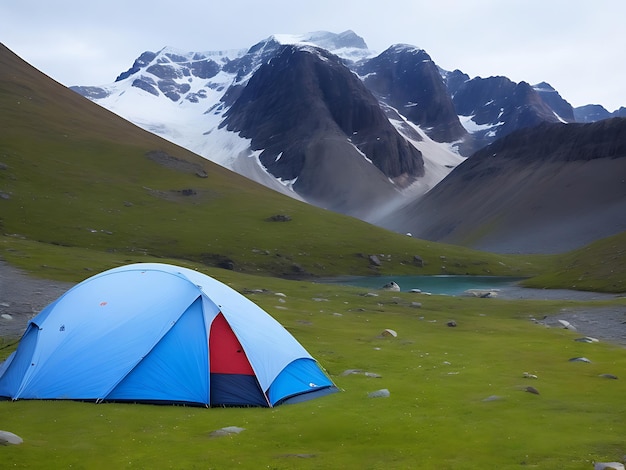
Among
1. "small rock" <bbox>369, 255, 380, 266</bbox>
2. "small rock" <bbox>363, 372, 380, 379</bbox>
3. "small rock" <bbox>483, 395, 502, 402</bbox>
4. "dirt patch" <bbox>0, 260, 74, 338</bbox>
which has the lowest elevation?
"small rock" <bbox>369, 255, 380, 266</bbox>

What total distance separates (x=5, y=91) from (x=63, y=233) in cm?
7742

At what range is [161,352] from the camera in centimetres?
1930

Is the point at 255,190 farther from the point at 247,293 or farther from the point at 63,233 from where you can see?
the point at 247,293

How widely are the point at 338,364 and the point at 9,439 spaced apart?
47.3 ft

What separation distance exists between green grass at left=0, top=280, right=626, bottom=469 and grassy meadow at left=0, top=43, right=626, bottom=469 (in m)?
0.07

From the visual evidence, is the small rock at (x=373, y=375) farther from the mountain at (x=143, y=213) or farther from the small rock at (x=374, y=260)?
the small rock at (x=374, y=260)

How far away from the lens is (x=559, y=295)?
258ft

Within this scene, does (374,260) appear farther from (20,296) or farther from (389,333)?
A: (20,296)

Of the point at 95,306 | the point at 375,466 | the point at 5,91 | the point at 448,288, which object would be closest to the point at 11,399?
the point at 95,306

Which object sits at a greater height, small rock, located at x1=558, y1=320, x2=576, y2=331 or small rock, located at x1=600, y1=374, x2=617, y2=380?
small rock, located at x1=600, y1=374, x2=617, y2=380

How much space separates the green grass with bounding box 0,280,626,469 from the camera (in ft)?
43.9

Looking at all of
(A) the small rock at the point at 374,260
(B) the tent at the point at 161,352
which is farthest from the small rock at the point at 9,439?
(A) the small rock at the point at 374,260

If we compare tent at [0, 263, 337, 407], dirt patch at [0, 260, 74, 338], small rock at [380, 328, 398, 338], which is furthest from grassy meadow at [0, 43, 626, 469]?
dirt patch at [0, 260, 74, 338]

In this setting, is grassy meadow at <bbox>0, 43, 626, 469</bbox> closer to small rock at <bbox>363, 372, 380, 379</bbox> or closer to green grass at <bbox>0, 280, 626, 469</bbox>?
green grass at <bbox>0, 280, 626, 469</bbox>
